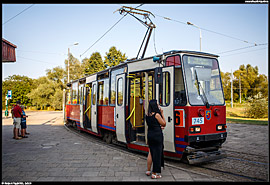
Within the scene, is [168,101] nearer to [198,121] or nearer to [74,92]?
[198,121]

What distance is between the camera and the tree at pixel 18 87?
65562 mm

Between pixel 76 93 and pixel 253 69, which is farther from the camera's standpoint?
pixel 253 69

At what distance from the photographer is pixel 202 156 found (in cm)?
605

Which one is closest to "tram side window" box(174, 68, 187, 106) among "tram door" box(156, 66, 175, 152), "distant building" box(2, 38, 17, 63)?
"tram door" box(156, 66, 175, 152)

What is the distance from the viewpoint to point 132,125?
7.87 metres

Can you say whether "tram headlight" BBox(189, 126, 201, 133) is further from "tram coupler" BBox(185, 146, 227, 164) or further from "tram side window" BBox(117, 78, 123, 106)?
"tram side window" BBox(117, 78, 123, 106)

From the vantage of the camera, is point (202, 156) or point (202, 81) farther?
point (202, 81)

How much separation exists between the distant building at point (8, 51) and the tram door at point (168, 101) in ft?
16.6

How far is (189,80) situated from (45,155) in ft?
18.2

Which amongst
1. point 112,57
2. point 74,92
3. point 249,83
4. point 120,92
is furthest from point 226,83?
point 120,92

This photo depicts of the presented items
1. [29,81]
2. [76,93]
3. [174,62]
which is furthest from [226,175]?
[29,81]

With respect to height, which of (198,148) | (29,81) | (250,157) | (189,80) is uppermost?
(29,81)

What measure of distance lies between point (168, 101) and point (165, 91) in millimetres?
334

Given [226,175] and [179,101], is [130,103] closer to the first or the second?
[179,101]
